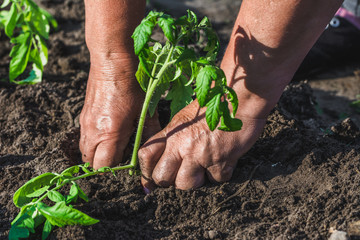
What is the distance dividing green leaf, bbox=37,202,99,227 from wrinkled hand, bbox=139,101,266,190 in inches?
17.4

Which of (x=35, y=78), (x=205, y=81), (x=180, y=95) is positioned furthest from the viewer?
(x=35, y=78)

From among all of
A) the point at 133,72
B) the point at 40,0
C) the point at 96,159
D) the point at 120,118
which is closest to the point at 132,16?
the point at 133,72

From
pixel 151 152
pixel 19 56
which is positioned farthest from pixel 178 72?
pixel 19 56

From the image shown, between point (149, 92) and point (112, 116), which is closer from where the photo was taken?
point (149, 92)

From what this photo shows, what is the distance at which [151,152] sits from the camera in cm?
191

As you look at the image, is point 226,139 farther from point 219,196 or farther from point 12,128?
point 12,128

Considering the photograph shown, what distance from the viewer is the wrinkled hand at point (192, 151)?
1882 mm

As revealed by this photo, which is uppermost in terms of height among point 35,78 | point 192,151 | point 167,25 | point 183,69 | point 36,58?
point 167,25

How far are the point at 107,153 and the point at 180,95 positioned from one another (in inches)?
16.4

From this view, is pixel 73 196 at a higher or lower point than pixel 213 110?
lower

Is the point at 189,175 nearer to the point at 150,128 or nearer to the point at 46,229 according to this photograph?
the point at 150,128

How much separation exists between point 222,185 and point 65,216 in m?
0.70

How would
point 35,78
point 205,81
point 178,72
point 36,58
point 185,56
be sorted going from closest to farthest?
point 205,81 < point 185,56 < point 178,72 < point 36,58 < point 35,78

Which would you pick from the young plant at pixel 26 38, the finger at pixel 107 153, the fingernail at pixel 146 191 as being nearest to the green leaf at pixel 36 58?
the young plant at pixel 26 38
